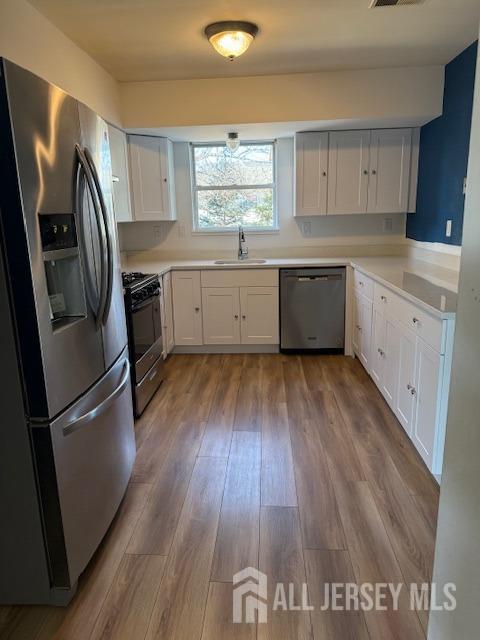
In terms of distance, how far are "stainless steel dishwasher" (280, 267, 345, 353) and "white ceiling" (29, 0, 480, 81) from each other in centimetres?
171

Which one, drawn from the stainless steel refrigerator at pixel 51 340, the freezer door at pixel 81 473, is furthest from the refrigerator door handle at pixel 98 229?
the freezer door at pixel 81 473

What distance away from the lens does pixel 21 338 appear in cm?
128

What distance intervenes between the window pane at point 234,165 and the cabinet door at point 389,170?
3.53ft

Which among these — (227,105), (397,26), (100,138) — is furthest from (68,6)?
(397,26)

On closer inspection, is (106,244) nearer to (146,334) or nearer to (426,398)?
(146,334)

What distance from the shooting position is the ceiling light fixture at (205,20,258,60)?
2525 mm

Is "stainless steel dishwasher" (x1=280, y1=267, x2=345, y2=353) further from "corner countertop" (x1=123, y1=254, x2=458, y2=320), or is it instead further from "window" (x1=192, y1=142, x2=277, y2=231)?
"window" (x1=192, y1=142, x2=277, y2=231)

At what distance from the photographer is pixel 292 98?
3.51m

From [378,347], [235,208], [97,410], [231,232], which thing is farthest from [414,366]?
[235,208]

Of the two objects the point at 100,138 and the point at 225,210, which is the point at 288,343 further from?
the point at 100,138

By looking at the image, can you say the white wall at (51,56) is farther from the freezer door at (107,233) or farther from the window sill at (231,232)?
the window sill at (231,232)

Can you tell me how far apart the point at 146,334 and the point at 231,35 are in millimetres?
2000

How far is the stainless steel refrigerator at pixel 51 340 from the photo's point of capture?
1.24 meters

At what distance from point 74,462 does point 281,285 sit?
2.81 metres
